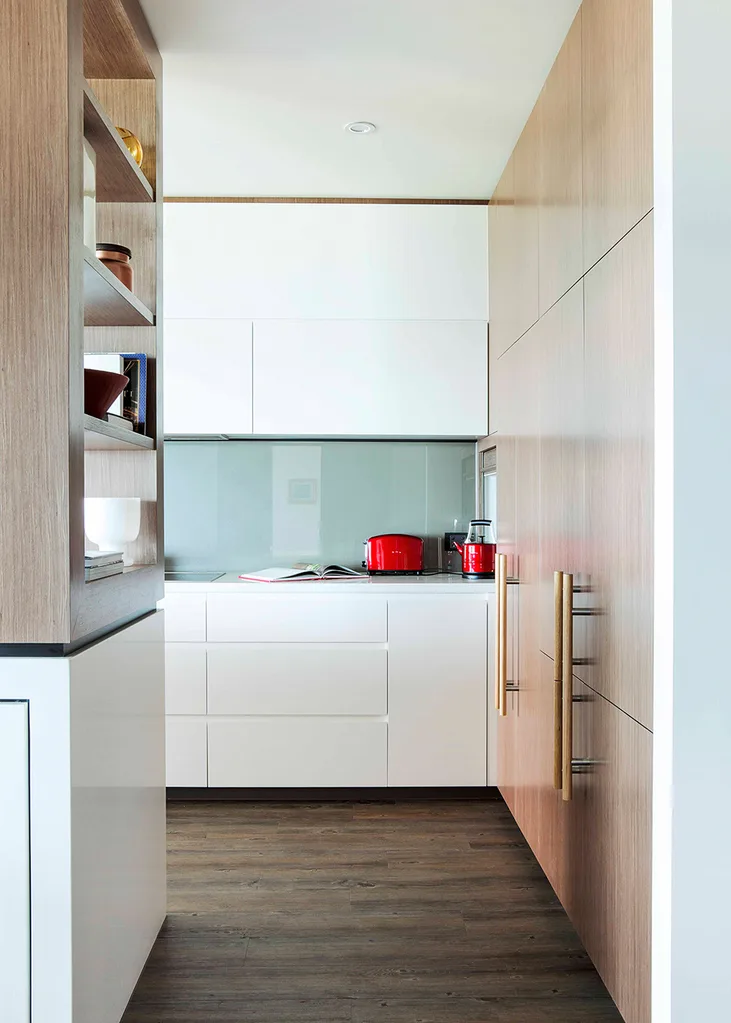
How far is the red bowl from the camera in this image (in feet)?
5.86

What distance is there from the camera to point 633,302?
5.41ft

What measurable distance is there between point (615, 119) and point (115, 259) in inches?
46.5

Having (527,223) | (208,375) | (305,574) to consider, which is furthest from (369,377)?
(527,223)

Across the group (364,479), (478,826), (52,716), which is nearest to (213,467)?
(364,479)

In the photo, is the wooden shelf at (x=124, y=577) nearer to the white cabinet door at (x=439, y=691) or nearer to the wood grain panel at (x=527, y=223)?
the white cabinet door at (x=439, y=691)

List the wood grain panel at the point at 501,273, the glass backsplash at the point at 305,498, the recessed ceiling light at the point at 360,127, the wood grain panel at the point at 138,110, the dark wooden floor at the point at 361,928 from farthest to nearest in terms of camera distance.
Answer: the glass backsplash at the point at 305,498 < the wood grain panel at the point at 501,273 < the recessed ceiling light at the point at 360,127 < the wood grain panel at the point at 138,110 < the dark wooden floor at the point at 361,928

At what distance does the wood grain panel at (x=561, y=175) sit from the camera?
2047 millimetres

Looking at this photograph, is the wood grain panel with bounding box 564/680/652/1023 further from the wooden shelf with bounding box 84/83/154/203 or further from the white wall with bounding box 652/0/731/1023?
the wooden shelf with bounding box 84/83/154/203

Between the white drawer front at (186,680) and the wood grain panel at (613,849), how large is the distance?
5.18 ft

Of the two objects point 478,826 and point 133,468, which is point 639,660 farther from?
point 478,826

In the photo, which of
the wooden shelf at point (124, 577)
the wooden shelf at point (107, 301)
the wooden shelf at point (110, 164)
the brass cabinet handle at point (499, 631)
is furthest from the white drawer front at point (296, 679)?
the wooden shelf at point (110, 164)

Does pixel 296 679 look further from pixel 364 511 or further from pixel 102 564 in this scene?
pixel 102 564

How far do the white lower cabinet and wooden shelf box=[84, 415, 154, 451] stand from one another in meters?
1.12

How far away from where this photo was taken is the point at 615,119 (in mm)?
1741
